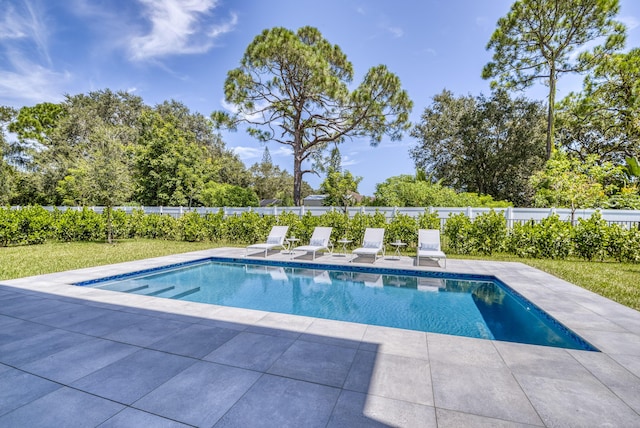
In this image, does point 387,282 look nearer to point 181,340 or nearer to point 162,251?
point 181,340

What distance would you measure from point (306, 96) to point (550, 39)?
46.2ft

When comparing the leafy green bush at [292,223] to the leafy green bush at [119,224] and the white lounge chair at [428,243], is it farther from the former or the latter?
the leafy green bush at [119,224]

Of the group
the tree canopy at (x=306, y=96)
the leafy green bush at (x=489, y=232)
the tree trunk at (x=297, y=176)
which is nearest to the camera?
the leafy green bush at (x=489, y=232)

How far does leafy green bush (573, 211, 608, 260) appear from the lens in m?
8.34

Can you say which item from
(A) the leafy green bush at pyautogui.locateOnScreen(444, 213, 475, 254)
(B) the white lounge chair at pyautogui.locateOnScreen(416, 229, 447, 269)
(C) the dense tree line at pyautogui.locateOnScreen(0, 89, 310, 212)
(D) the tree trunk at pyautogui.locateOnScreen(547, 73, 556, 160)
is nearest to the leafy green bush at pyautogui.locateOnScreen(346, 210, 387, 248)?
(B) the white lounge chair at pyautogui.locateOnScreen(416, 229, 447, 269)

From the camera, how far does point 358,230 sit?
10609 mm

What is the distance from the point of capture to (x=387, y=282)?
700 centimetres

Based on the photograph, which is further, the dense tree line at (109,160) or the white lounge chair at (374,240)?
the dense tree line at (109,160)

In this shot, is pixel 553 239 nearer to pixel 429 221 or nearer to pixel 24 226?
pixel 429 221

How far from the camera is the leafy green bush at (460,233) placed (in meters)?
9.59

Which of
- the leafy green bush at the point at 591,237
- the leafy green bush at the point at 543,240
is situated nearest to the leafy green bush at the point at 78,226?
the leafy green bush at the point at 543,240

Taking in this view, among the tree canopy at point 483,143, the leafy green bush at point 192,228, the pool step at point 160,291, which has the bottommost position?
the pool step at point 160,291

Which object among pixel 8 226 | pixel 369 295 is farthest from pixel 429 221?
pixel 8 226

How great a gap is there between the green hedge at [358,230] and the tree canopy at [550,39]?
1038 centimetres
